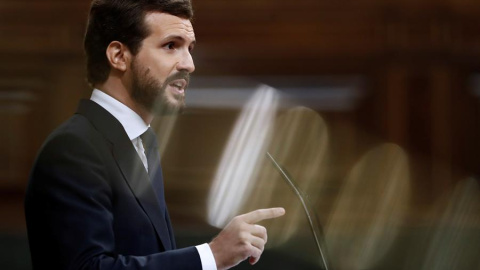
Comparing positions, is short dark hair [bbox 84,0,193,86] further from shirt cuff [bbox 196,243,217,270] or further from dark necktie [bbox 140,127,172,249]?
shirt cuff [bbox 196,243,217,270]

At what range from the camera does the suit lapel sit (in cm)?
91

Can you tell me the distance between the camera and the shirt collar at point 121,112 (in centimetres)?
Answer: 96

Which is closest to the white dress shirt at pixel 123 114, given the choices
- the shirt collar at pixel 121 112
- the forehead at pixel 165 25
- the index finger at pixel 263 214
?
the shirt collar at pixel 121 112

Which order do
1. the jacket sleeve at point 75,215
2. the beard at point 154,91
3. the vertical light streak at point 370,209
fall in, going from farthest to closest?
the vertical light streak at point 370,209
the beard at point 154,91
the jacket sleeve at point 75,215

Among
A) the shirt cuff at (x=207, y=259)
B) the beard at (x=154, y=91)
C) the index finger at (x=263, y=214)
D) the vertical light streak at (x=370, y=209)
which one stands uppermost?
the beard at (x=154, y=91)

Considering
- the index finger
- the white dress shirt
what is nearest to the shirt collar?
the white dress shirt

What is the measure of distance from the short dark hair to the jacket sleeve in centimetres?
14

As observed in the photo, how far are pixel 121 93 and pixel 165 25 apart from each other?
0.11 metres

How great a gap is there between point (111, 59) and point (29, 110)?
4.22ft

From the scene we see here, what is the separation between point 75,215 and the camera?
84 cm

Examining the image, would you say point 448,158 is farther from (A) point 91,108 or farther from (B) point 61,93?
(A) point 91,108

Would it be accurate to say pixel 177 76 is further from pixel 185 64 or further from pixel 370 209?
pixel 370 209

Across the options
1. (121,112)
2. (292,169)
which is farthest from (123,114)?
(292,169)

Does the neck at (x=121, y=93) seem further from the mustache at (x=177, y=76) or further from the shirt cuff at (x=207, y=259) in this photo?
the shirt cuff at (x=207, y=259)
